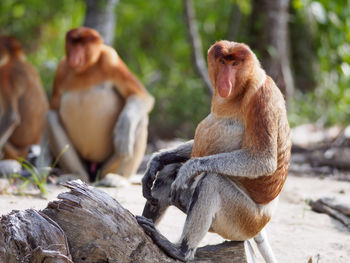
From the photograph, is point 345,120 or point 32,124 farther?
point 345,120

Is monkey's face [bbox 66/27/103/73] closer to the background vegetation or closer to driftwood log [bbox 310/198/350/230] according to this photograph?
A: driftwood log [bbox 310/198/350/230]

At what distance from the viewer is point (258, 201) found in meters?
3.53

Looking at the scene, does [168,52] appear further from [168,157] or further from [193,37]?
[168,157]

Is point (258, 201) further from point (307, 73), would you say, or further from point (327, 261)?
point (307, 73)

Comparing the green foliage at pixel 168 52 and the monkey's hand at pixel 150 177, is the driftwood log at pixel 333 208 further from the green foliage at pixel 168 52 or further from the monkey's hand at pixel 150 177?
the green foliage at pixel 168 52

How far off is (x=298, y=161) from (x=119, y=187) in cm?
341

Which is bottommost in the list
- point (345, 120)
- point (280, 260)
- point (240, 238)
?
point (345, 120)

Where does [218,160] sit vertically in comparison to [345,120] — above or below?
above

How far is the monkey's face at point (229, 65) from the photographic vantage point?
132 inches

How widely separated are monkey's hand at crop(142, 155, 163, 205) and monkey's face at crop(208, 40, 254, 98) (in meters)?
0.87

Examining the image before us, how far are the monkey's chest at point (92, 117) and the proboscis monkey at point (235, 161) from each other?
2853mm

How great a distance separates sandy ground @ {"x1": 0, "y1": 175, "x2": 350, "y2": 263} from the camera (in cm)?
423

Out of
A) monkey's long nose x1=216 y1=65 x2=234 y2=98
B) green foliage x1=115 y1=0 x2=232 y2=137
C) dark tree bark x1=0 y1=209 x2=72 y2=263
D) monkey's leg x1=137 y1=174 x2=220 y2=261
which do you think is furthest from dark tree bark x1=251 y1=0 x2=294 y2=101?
dark tree bark x1=0 y1=209 x2=72 y2=263

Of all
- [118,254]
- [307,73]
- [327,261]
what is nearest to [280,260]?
[327,261]
